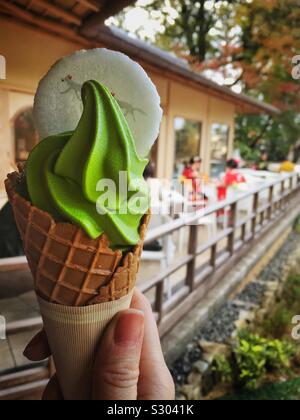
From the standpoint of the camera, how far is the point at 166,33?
32.8 feet

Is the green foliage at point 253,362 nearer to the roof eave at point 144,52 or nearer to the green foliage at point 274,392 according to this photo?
the green foliage at point 274,392

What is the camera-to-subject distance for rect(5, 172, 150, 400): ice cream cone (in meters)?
1.04

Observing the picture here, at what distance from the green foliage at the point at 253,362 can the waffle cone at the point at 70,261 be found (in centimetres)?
325

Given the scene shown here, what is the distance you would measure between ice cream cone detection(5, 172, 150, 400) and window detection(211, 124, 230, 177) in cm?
916

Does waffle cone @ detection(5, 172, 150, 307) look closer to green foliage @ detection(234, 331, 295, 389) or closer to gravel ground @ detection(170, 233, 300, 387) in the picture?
gravel ground @ detection(170, 233, 300, 387)

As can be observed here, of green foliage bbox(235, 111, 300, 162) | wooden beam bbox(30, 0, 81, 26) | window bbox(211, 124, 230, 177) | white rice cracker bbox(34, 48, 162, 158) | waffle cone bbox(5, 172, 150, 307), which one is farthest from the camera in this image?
green foliage bbox(235, 111, 300, 162)

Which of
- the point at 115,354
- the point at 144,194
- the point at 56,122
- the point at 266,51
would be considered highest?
the point at 266,51

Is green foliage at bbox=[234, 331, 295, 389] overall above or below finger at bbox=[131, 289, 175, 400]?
below

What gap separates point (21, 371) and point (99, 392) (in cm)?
169

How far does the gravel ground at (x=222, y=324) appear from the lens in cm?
377

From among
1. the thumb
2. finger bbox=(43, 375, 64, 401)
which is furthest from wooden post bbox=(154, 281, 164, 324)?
the thumb

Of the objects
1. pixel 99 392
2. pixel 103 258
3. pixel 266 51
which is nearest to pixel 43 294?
pixel 103 258

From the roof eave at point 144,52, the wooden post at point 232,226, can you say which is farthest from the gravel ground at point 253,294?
the roof eave at point 144,52
